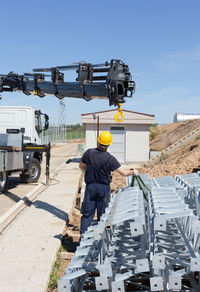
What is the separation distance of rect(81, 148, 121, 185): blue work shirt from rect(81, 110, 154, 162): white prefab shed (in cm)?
1703

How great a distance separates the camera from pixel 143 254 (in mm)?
3941

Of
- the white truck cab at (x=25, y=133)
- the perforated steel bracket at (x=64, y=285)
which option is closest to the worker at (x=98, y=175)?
the perforated steel bracket at (x=64, y=285)

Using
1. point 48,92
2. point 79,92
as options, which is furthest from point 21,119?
point 79,92

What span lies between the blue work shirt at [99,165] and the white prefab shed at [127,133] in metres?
17.0

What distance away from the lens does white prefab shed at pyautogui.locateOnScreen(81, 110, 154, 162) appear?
75.5ft

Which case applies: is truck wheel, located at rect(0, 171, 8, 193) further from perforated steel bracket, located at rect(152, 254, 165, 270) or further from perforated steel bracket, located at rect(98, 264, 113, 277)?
perforated steel bracket, located at rect(152, 254, 165, 270)

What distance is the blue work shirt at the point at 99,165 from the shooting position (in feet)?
19.4

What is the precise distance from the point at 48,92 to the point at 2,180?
4.08 meters

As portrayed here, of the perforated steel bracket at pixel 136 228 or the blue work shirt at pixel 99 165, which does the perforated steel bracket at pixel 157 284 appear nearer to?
the perforated steel bracket at pixel 136 228

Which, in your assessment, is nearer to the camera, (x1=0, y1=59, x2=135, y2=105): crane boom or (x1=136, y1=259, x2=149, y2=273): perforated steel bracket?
(x1=136, y1=259, x2=149, y2=273): perforated steel bracket

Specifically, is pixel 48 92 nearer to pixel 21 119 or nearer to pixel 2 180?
pixel 2 180

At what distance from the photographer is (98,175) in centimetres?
595

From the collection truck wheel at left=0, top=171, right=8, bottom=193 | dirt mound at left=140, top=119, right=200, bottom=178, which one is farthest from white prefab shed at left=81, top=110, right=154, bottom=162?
truck wheel at left=0, top=171, right=8, bottom=193

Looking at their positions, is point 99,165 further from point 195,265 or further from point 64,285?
point 195,265
